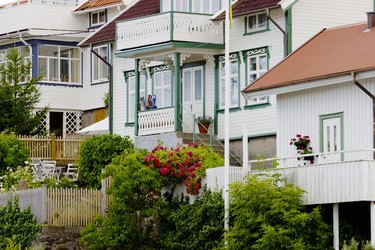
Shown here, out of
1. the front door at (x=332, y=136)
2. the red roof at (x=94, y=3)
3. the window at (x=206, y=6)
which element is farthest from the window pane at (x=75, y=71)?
the front door at (x=332, y=136)

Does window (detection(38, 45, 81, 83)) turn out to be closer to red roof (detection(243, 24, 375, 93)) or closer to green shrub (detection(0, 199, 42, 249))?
green shrub (detection(0, 199, 42, 249))

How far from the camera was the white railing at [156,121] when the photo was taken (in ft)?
175

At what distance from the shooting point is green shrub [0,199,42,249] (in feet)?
155

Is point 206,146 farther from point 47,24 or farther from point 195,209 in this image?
point 47,24

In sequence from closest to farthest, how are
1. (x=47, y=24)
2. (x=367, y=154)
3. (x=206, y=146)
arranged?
(x=367, y=154) → (x=206, y=146) → (x=47, y=24)

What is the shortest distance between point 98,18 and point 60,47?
2.08 metres

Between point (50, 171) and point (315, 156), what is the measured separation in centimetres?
1720

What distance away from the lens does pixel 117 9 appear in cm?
Result: 7044

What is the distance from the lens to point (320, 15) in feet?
Result: 168

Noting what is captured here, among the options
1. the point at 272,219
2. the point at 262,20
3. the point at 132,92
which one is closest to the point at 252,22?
the point at 262,20

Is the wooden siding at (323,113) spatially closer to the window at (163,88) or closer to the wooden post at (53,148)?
the window at (163,88)

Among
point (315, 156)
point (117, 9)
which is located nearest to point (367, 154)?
point (315, 156)

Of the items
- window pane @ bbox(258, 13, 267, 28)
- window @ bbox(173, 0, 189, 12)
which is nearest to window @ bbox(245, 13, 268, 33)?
window pane @ bbox(258, 13, 267, 28)

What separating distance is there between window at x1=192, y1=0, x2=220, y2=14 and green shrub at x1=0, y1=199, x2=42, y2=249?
1023 centimetres
